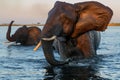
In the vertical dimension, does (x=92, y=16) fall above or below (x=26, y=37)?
above

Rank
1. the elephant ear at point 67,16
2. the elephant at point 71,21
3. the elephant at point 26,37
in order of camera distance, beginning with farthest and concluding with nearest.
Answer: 1. the elephant at point 26,37
2. the elephant ear at point 67,16
3. the elephant at point 71,21

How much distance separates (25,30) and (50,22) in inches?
785

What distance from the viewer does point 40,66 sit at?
46.8 feet

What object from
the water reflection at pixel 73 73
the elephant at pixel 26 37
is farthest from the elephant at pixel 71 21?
the elephant at pixel 26 37

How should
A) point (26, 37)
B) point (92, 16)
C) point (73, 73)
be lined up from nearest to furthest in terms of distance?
1. point (92, 16)
2. point (73, 73)
3. point (26, 37)

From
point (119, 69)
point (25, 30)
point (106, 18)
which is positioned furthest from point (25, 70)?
point (25, 30)

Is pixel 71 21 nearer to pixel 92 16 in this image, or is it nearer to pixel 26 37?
pixel 92 16

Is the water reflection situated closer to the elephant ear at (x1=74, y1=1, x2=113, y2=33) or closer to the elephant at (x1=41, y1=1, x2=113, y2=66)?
the elephant at (x1=41, y1=1, x2=113, y2=66)

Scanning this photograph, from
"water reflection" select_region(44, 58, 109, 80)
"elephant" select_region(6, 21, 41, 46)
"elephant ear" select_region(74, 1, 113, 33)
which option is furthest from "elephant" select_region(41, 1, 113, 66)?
"elephant" select_region(6, 21, 41, 46)

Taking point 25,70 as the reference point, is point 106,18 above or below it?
above

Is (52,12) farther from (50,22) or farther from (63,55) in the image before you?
(63,55)

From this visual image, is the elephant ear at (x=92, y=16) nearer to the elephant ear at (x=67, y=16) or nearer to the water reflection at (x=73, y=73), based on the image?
the elephant ear at (x=67, y=16)

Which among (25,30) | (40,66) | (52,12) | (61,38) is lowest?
(25,30)

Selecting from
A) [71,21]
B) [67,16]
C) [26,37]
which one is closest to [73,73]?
[71,21]
